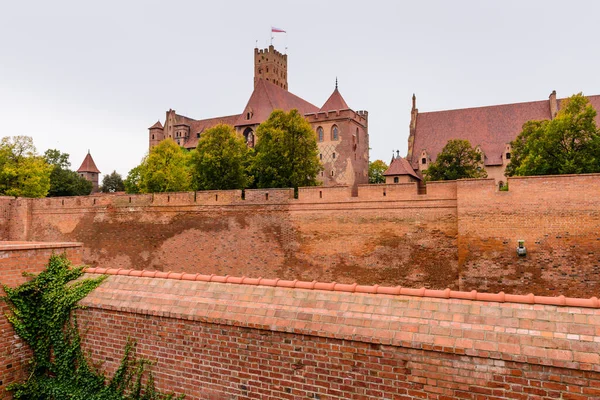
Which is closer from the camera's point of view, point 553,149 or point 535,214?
point 535,214

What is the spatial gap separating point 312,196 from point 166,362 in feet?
41.3

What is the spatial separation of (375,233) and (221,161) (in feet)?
44.5

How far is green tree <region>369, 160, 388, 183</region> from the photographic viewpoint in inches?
2139

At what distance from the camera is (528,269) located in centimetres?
1429

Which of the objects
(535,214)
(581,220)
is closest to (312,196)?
(535,214)

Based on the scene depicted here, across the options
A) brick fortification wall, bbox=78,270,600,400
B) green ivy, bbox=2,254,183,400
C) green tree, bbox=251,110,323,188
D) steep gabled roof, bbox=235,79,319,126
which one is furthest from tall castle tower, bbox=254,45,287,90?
brick fortification wall, bbox=78,270,600,400

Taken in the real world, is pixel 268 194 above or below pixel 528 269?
above

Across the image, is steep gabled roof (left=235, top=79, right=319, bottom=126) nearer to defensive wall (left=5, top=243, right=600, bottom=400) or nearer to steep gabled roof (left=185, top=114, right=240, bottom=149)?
steep gabled roof (left=185, top=114, right=240, bottom=149)

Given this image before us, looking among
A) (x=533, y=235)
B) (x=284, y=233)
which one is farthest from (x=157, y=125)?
(x=533, y=235)

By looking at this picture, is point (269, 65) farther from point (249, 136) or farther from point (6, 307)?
point (6, 307)

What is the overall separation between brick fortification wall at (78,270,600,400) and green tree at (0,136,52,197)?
29.9 meters

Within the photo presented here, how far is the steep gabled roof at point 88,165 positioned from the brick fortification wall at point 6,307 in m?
62.0

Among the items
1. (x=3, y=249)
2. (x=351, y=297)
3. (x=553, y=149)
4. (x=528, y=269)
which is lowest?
(x=528, y=269)

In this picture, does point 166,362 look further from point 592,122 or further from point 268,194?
point 592,122
